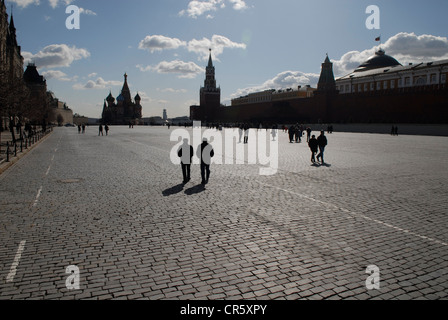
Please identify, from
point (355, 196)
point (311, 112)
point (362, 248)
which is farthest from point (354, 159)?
point (311, 112)

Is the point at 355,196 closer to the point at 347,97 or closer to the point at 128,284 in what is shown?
the point at 128,284

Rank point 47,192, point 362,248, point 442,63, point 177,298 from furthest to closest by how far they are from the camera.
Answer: point 442,63, point 47,192, point 362,248, point 177,298

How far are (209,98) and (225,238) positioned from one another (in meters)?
113

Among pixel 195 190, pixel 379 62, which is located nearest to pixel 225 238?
pixel 195 190

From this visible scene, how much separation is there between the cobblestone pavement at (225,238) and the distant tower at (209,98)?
10501cm

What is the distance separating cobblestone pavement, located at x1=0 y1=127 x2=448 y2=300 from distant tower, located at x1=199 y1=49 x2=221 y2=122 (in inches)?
4134

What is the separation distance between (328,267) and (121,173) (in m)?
8.83

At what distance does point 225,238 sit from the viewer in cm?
527

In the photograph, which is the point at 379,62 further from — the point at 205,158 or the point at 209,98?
the point at 205,158

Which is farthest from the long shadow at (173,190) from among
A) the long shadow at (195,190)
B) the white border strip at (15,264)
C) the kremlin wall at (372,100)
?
the kremlin wall at (372,100)

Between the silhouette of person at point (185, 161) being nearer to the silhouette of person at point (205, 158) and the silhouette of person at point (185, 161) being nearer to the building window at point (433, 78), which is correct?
the silhouette of person at point (205, 158)

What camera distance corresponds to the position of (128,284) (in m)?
3.82
